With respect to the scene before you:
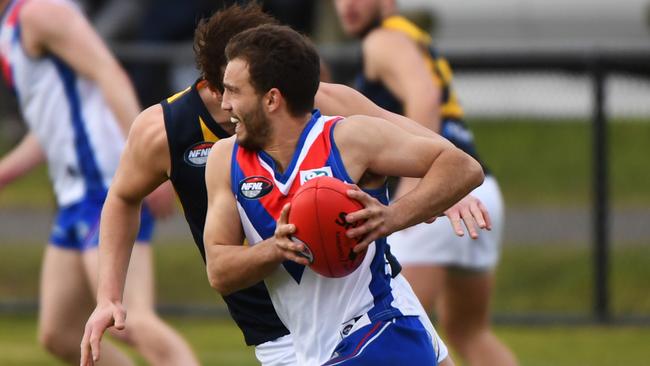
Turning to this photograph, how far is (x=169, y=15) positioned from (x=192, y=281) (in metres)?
5.83

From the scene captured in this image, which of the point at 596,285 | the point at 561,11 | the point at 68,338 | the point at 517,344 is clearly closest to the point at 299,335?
the point at 68,338

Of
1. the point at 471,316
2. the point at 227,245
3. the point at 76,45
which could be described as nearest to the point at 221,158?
the point at 227,245

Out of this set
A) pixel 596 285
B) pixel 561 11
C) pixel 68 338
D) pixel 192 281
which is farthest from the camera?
pixel 561 11

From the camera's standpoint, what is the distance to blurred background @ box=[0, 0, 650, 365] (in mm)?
10531

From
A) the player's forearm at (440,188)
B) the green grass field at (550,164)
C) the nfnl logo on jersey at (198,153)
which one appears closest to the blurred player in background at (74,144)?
the nfnl logo on jersey at (198,153)

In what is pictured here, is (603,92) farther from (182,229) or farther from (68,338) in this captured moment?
(68,338)

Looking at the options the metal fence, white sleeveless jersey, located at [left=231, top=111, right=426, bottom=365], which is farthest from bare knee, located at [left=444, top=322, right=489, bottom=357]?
the metal fence

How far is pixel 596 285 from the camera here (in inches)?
416

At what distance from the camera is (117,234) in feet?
16.0

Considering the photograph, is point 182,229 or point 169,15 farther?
point 169,15

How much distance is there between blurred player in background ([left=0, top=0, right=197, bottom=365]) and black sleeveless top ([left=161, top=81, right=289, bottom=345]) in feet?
4.48

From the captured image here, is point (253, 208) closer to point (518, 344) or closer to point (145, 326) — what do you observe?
point (145, 326)

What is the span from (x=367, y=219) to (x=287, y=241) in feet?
0.80

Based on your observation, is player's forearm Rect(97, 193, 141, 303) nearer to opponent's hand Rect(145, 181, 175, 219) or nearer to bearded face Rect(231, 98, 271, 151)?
bearded face Rect(231, 98, 271, 151)
